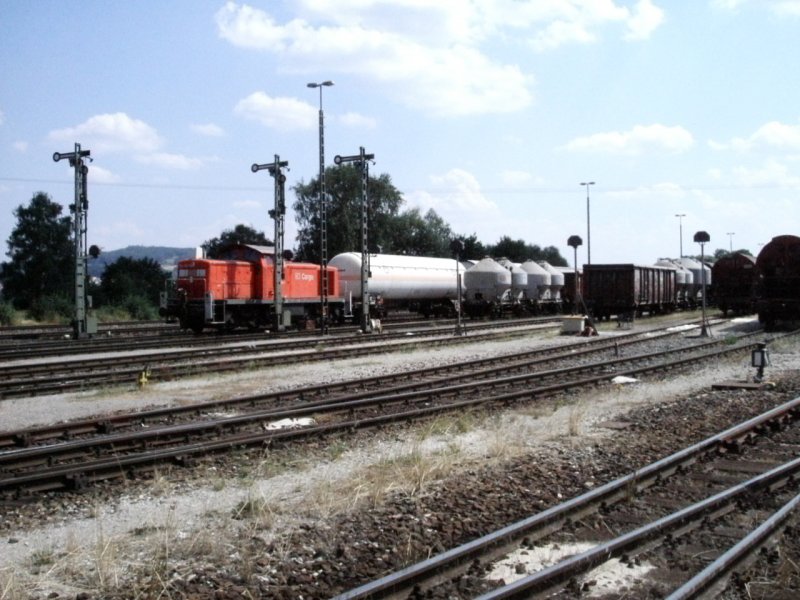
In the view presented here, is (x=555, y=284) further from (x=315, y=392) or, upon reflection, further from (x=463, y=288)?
(x=315, y=392)

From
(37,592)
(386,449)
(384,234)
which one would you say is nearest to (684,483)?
(386,449)

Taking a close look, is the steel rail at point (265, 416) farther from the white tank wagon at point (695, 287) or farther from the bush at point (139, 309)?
the white tank wagon at point (695, 287)

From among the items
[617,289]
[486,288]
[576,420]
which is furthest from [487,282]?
[576,420]

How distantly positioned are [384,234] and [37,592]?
76689 mm

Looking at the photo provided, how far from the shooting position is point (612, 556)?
5570 mm

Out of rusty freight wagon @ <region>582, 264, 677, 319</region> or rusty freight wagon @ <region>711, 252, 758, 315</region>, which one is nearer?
rusty freight wagon @ <region>582, 264, 677, 319</region>

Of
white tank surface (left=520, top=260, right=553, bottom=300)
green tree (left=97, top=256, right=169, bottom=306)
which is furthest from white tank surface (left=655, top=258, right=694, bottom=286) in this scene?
green tree (left=97, top=256, right=169, bottom=306)

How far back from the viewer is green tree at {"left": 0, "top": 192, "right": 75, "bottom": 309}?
73.5m

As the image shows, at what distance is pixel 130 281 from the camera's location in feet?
190

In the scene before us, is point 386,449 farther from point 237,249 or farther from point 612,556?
point 237,249

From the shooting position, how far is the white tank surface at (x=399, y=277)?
36.4 meters

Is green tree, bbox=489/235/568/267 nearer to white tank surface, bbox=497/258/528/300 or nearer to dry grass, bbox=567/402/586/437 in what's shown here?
white tank surface, bbox=497/258/528/300

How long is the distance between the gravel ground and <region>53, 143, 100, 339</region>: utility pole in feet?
50.5

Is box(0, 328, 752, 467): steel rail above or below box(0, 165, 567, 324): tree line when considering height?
below
